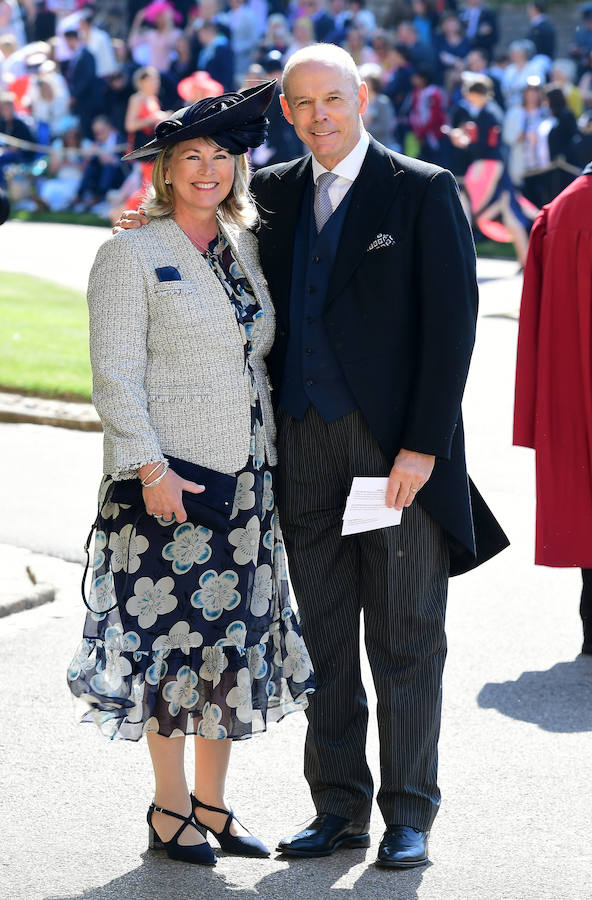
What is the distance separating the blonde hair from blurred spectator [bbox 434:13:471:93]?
1619 centimetres

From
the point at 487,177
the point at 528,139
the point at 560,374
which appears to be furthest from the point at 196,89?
the point at 560,374

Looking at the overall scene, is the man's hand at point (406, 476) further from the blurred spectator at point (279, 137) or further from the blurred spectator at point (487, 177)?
the blurred spectator at point (279, 137)

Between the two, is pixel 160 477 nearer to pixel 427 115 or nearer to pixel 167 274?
pixel 167 274

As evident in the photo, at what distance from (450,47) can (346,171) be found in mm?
16730

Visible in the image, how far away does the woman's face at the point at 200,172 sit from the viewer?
3604 mm

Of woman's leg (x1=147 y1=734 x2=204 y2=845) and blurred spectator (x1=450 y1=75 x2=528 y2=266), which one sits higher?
blurred spectator (x1=450 y1=75 x2=528 y2=266)

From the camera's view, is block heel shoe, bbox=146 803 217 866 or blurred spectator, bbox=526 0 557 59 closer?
block heel shoe, bbox=146 803 217 866

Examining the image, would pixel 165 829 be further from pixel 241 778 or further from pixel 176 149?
pixel 176 149

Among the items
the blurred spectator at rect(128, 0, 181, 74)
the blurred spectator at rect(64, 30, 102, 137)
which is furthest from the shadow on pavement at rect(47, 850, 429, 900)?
the blurred spectator at rect(64, 30, 102, 137)

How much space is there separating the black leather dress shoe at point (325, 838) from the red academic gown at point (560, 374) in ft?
Result: 5.89

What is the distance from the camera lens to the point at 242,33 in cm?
2108

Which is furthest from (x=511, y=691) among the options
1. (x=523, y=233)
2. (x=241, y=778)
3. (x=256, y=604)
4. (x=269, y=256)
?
(x=523, y=233)

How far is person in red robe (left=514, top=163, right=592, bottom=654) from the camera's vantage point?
5.22 metres

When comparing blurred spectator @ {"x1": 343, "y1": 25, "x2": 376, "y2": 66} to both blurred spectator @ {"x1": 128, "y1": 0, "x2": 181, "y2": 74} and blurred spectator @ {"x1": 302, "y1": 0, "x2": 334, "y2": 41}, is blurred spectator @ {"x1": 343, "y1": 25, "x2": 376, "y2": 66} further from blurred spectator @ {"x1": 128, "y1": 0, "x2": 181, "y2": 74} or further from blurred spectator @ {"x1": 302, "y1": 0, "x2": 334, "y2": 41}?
blurred spectator @ {"x1": 128, "y1": 0, "x2": 181, "y2": 74}
